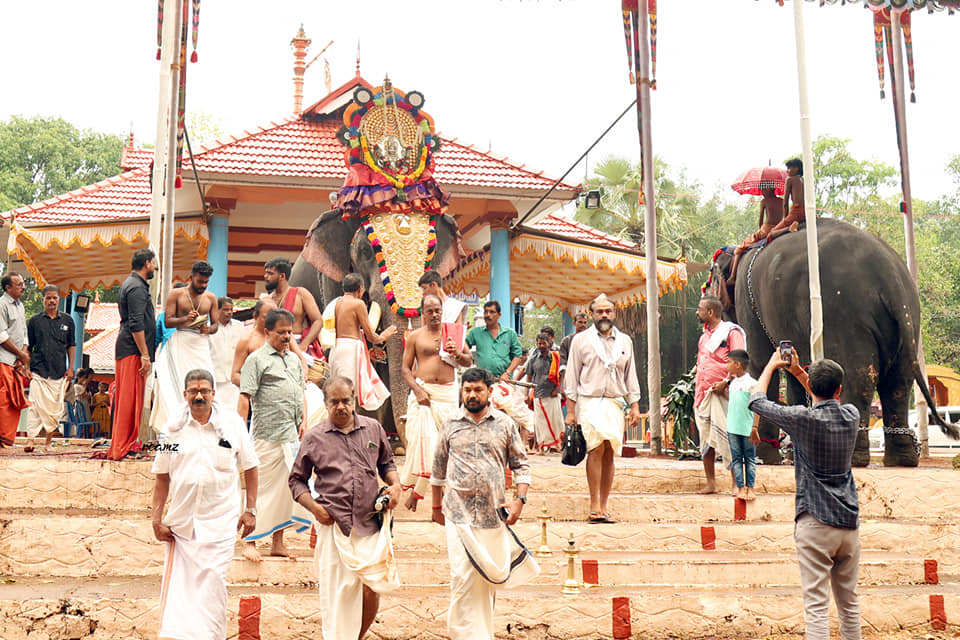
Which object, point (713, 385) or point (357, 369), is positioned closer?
point (357, 369)

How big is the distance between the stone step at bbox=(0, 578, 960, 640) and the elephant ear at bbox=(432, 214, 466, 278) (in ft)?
14.6

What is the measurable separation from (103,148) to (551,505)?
35177 mm

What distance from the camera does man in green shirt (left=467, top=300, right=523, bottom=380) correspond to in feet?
28.9

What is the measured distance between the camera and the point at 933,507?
868 centimetres

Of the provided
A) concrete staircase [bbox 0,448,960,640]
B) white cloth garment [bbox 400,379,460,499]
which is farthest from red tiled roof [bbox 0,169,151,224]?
white cloth garment [bbox 400,379,460,499]

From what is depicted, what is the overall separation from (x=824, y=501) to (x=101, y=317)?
20.1 metres

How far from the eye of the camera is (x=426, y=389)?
742 cm

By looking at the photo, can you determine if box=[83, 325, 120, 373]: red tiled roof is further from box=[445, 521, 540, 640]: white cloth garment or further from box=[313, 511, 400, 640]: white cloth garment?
box=[445, 521, 540, 640]: white cloth garment

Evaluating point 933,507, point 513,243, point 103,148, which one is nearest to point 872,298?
point 933,507

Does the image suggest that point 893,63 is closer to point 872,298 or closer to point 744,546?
point 872,298

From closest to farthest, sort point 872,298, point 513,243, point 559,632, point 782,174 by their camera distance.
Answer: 1. point 559,632
2. point 872,298
3. point 782,174
4. point 513,243

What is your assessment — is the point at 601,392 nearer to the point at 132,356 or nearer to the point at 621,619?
the point at 621,619

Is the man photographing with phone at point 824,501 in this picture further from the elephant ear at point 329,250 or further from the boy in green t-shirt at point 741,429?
the elephant ear at point 329,250

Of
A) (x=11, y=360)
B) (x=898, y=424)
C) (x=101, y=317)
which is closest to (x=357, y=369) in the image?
(x=11, y=360)
